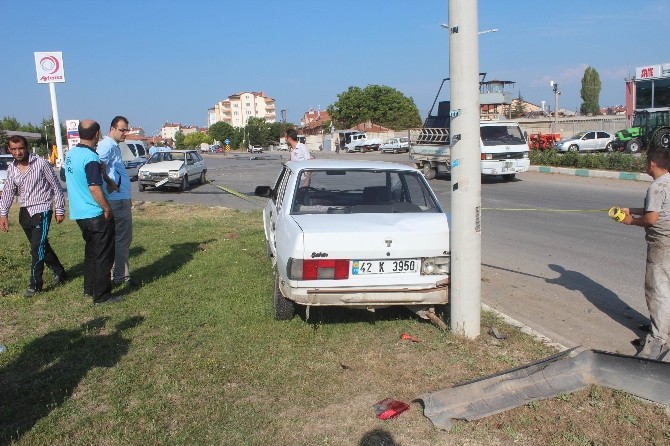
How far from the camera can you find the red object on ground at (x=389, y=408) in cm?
351

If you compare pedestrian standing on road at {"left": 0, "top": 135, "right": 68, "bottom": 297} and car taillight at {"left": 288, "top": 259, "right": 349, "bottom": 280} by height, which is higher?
pedestrian standing on road at {"left": 0, "top": 135, "right": 68, "bottom": 297}

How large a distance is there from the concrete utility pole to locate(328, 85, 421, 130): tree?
7410 cm

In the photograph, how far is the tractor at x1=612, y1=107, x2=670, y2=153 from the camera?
27.4 m

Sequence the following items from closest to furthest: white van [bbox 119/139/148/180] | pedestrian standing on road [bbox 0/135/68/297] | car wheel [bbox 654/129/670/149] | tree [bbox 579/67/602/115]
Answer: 1. pedestrian standing on road [bbox 0/135/68/297]
2. car wheel [bbox 654/129/670/149]
3. white van [bbox 119/139/148/180]
4. tree [bbox 579/67/602/115]

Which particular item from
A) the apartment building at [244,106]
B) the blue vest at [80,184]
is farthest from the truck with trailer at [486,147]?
the apartment building at [244,106]

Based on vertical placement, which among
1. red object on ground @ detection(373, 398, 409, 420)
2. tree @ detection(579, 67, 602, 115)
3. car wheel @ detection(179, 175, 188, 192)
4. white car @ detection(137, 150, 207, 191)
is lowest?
red object on ground @ detection(373, 398, 409, 420)

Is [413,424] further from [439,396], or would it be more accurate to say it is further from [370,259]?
[370,259]

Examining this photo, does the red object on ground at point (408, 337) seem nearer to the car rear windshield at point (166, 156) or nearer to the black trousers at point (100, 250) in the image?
the black trousers at point (100, 250)

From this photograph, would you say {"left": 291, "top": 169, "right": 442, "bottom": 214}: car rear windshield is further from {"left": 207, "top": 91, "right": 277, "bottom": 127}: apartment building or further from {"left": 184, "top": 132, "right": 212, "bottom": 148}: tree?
{"left": 207, "top": 91, "right": 277, "bottom": 127}: apartment building

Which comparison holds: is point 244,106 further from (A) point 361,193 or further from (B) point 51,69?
(A) point 361,193

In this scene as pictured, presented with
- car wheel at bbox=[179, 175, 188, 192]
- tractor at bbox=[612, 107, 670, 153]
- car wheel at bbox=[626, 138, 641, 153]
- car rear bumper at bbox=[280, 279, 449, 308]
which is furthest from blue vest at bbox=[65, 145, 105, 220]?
car wheel at bbox=[626, 138, 641, 153]

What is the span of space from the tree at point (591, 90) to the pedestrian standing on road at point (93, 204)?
95.0 metres

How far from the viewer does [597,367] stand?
368cm

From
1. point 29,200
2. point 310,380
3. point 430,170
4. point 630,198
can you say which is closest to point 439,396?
point 310,380
